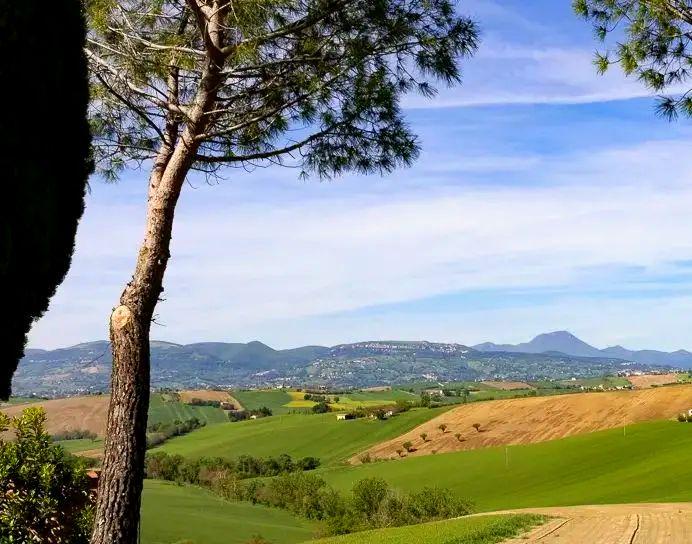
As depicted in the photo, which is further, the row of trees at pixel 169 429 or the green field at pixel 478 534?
the row of trees at pixel 169 429

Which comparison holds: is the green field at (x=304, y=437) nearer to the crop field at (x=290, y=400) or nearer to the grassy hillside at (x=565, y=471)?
the grassy hillside at (x=565, y=471)

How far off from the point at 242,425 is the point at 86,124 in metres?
96.7

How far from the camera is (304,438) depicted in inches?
3211

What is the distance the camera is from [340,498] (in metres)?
49.8

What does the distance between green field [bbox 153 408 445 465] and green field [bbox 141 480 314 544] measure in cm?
1470

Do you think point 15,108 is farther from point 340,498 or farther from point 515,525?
point 340,498

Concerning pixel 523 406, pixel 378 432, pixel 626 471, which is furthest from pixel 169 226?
pixel 378 432

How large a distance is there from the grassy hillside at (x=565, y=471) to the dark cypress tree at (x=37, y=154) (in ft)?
98.3

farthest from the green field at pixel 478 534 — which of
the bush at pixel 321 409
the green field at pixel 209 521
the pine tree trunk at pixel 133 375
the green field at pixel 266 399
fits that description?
the green field at pixel 266 399

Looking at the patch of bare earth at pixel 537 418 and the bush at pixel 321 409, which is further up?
the patch of bare earth at pixel 537 418

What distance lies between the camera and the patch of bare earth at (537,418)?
5991 centimetres

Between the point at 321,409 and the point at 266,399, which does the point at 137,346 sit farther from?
the point at 266,399

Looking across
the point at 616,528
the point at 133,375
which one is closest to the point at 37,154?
the point at 133,375

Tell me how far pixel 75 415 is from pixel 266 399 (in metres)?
44.8
